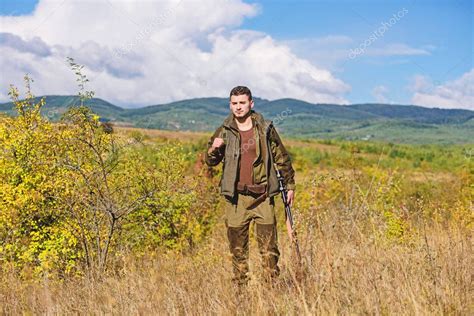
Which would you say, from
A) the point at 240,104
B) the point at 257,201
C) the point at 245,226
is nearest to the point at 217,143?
the point at 240,104

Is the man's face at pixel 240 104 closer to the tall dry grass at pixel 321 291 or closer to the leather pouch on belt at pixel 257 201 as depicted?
the leather pouch on belt at pixel 257 201

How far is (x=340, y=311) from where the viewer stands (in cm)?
346

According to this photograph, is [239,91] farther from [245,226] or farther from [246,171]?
[245,226]

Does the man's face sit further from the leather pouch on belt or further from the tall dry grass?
the tall dry grass

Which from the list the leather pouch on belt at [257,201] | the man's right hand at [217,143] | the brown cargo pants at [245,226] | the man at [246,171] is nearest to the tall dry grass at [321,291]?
the brown cargo pants at [245,226]

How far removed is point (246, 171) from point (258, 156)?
199mm

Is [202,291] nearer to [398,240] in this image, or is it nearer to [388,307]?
[388,307]

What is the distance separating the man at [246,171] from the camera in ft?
16.9

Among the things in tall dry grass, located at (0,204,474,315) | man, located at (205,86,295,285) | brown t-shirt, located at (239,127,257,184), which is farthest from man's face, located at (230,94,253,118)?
tall dry grass, located at (0,204,474,315)

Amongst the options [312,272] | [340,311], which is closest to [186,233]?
[312,272]

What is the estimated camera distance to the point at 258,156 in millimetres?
5184

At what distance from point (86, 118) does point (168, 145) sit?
2.93m

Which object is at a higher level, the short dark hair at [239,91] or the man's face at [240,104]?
the short dark hair at [239,91]

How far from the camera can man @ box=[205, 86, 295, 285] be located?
16.9 ft
